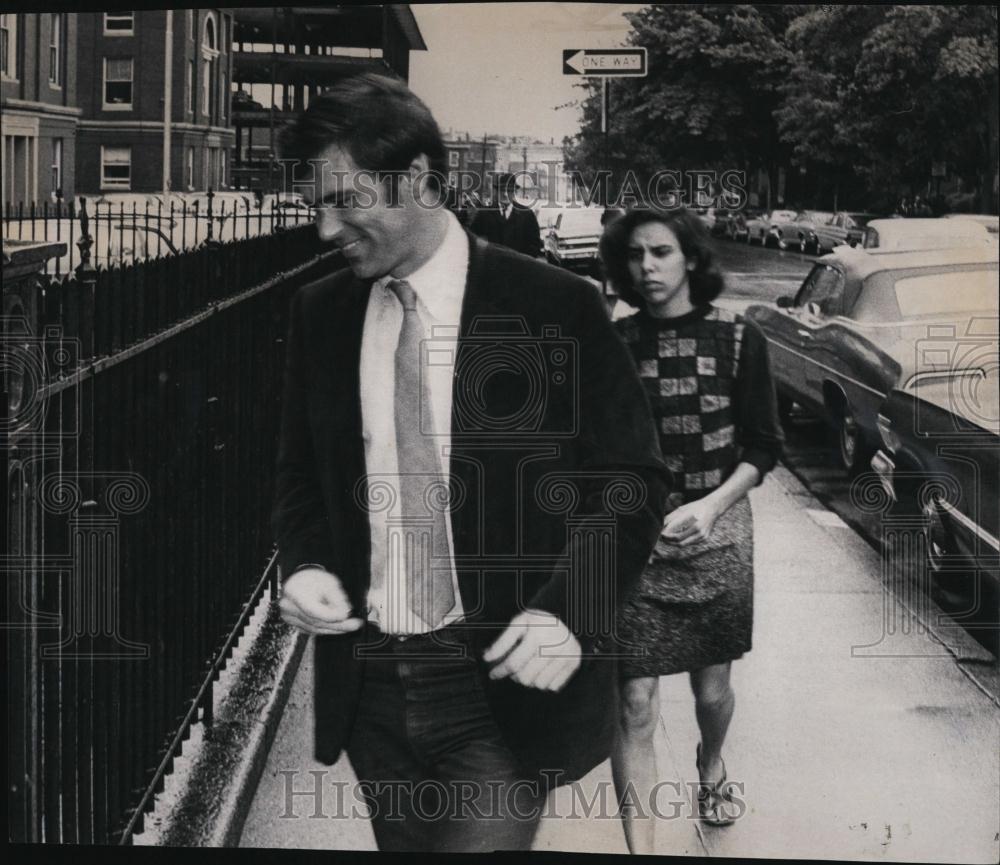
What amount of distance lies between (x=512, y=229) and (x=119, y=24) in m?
1.13

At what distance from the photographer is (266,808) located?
3.65 meters

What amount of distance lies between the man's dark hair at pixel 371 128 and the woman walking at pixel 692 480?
50 centimetres

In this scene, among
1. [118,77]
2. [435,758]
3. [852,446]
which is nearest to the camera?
[435,758]

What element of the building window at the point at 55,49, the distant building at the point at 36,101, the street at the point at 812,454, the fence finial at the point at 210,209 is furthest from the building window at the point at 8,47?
the street at the point at 812,454

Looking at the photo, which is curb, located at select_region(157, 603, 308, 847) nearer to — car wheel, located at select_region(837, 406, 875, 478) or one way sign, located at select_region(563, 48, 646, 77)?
car wheel, located at select_region(837, 406, 875, 478)

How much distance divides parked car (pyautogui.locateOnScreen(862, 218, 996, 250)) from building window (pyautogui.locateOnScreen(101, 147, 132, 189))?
6.49 feet

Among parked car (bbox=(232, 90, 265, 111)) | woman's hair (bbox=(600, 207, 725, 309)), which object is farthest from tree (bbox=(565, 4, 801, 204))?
parked car (bbox=(232, 90, 265, 111))

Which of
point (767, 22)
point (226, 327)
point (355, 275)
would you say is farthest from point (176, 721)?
point (767, 22)

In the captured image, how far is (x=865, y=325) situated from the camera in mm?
3705

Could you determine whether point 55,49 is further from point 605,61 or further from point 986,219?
point 986,219

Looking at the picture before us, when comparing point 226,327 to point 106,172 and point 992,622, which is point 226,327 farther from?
point 992,622

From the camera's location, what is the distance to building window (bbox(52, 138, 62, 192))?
3.62 metres

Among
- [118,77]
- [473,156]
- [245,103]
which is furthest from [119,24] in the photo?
[473,156]

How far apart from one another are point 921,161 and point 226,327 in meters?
2.03
